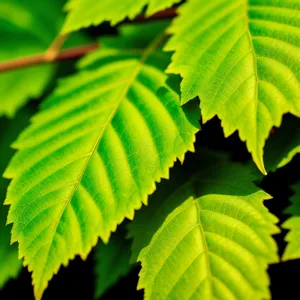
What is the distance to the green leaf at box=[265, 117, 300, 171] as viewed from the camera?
1.04 meters

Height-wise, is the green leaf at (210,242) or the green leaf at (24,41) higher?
the green leaf at (24,41)

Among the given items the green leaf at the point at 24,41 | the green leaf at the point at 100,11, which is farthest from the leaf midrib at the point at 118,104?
the green leaf at the point at 24,41

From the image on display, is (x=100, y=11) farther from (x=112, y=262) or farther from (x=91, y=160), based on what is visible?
(x=112, y=262)

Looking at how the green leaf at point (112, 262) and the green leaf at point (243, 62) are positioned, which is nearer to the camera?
the green leaf at point (243, 62)

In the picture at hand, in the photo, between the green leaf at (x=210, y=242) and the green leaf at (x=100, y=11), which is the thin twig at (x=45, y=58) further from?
the green leaf at (x=210, y=242)

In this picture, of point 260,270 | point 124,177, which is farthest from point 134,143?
point 260,270

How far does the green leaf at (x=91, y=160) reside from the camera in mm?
967

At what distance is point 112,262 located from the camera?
1352 mm

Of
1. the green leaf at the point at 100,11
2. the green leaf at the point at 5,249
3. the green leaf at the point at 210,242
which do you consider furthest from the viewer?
the green leaf at the point at 5,249

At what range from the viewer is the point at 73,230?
3.19 feet

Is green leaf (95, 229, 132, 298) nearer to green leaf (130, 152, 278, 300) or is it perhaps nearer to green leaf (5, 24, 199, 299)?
green leaf (130, 152, 278, 300)

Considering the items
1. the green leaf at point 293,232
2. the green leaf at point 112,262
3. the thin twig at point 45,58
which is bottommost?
the green leaf at point 293,232

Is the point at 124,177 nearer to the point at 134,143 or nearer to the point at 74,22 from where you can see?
the point at 134,143

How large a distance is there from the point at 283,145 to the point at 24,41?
1.45 metres
